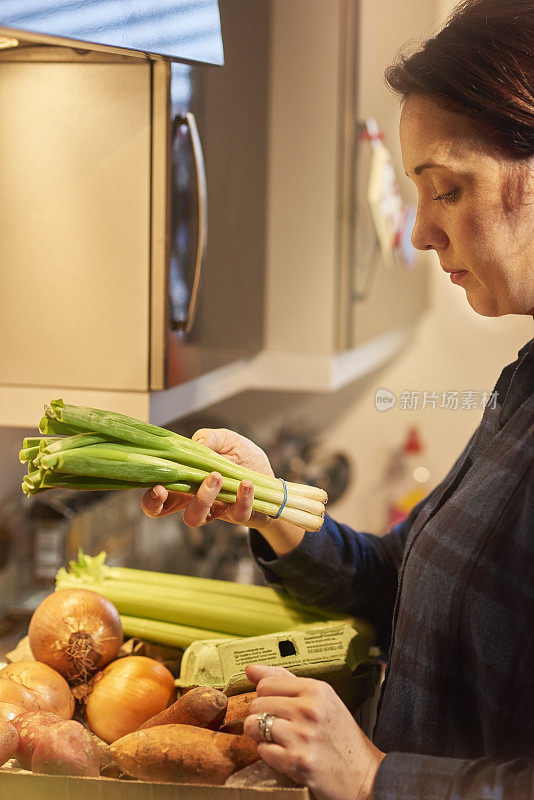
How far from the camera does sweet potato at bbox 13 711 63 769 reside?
767mm

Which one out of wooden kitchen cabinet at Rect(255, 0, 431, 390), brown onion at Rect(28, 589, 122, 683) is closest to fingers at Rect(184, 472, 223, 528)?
brown onion at Rect(28, 589, 122, 683)

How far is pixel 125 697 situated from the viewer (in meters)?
0.91

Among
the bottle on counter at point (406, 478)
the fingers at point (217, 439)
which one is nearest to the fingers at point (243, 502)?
the fingers at point (217, 439)

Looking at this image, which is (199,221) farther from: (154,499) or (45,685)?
(45,685)

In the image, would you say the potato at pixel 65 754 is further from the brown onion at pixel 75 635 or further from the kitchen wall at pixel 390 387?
the kitchen wall at pixel 390 387

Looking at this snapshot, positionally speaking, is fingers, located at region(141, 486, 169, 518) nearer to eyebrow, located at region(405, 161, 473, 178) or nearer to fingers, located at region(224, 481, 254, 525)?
fingers, located at region(224, 481, 254, 525)

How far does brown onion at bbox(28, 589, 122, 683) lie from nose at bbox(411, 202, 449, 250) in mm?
601

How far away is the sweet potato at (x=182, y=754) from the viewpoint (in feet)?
2.42

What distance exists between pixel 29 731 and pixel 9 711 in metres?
0.04

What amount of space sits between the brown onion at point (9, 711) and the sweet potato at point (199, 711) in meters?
0.13

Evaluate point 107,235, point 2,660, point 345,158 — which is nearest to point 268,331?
point 345,158

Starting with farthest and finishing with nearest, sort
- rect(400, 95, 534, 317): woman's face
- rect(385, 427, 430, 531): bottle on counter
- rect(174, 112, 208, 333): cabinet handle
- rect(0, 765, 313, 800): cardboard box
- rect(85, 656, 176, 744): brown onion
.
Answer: rect(385, 427, 430, 531): bottle on counter, rect(174, 112, 208, 333): cabinet handle, rect(85, 656, 176, 744): brown onion, rect(400, 95, 534, 317): woman's face, rect(0, 765, 313, 800): cardboard box

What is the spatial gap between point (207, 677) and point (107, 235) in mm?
570

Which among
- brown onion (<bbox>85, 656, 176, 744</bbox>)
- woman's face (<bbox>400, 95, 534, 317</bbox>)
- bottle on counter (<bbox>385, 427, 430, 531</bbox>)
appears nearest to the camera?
woman's face (<bbox>400, 95, 534, 317</bbox>)
